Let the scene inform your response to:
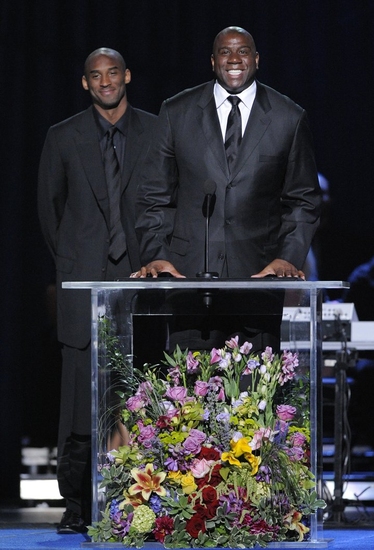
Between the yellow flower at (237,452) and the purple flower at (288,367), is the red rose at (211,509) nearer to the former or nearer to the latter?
the yellow flower at (237,452)

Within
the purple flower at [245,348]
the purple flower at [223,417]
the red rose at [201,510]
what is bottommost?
the red rose at [201,510]

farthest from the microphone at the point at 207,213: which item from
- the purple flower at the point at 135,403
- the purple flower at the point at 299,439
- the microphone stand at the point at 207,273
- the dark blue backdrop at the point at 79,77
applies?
the dark blue backdrop at the point at 79,77

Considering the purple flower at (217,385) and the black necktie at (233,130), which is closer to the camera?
the purple flower at (217,385)

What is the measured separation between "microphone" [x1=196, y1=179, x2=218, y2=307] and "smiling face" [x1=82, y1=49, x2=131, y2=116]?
1.06m

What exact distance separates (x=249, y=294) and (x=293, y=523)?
64 cm

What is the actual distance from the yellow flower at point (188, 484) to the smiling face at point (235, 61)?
1248 mm

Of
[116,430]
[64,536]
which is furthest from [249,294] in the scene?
[64,536]

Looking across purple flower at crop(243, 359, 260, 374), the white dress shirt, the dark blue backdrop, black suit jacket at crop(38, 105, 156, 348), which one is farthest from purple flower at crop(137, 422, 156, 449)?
the dark blue backdrop

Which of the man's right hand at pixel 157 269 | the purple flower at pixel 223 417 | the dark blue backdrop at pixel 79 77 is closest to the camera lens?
the purple flower at pixel 223 417

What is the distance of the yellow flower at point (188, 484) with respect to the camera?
3426 mm

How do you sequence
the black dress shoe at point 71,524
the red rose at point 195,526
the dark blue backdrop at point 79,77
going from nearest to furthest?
1. the red rose at point 195,526
2. the black dress shoe at point 71,524
3. the dark blue backdrop at point 79,77

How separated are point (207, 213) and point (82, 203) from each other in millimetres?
1220

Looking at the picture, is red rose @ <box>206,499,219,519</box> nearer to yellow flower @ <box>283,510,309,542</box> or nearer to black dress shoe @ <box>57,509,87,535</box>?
yellow flower @ <box>283,510,309,542</box>

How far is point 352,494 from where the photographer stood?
21.7 ft
